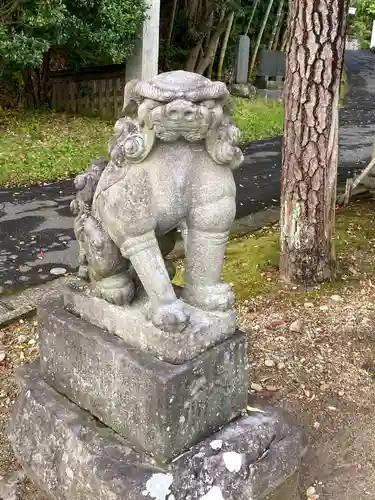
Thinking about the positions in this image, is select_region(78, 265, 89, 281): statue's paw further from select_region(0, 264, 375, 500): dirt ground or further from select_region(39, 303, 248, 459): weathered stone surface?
select_region(0, 264, 375, 500): dirt ground

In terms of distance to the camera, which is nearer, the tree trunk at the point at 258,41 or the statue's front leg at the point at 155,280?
the statue's front leg at the point at 155,280

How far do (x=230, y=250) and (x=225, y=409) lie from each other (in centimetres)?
283

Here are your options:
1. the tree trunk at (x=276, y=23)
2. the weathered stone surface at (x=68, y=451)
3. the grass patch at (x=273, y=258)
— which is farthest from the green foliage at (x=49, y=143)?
the weathered stone surface at (x=68, y=451)

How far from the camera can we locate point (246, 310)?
4.06 meters

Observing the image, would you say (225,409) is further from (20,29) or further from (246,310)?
(20,29)

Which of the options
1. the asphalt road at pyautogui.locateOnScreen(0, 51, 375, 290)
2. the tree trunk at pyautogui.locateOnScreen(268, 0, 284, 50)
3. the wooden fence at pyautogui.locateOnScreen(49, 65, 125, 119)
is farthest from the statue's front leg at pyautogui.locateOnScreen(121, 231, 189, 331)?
the tree trunk at pyautogui.locateOnScreen(268, 0, 284, 50)

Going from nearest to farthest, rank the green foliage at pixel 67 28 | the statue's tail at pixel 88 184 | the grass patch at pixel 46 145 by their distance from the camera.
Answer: the statue's tail at pixel 88 184 → the grass patch at pixel 46 145 → the green foliage at pixel 67 28

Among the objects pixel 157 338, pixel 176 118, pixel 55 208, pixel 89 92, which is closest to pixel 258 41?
pixel 89 92

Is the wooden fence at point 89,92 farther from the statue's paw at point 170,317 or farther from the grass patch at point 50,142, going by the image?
the statue's paw at point 170,317

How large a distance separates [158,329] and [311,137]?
7.97 ft

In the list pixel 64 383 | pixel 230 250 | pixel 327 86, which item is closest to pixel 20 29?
pixel 230 250

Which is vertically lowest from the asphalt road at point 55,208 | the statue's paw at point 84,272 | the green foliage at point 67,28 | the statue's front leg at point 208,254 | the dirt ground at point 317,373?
the asphalt road at point 55,208

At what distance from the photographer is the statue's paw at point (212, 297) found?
2.24 metres

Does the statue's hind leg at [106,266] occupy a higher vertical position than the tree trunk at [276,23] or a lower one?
lower
